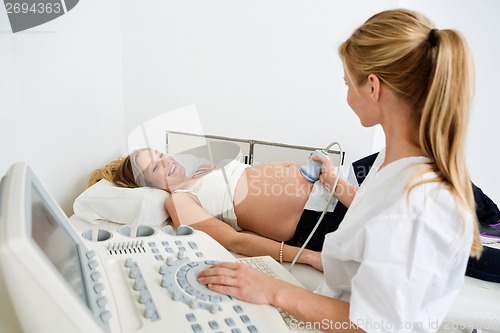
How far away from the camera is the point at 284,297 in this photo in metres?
0.87

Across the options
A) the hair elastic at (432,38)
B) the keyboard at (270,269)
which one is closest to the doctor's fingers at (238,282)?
the keyboard at (270,269)

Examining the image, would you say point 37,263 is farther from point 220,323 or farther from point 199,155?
point 199,155

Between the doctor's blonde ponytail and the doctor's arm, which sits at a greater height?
the doctor's blonde ponytail

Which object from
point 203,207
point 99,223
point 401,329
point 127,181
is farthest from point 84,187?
point 401,329

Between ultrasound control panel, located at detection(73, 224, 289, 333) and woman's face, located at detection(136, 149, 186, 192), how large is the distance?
2.31 ft

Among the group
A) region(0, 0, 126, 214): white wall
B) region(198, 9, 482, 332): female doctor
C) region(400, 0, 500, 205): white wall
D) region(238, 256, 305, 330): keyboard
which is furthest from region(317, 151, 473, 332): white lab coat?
region(400, 0, 500, 205): white wall

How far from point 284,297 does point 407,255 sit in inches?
11.6

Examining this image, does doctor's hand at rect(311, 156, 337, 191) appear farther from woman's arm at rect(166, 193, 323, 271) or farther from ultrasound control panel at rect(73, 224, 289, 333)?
ultrasound control panel at rect(73, 224, 289, 333)

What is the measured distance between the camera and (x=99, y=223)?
146 cm

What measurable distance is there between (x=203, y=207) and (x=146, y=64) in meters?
1.00

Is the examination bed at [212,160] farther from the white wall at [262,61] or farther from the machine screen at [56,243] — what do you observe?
the machine screen at [56,243]

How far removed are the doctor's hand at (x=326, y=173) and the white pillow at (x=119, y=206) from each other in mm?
668

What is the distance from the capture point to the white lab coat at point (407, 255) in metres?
0.72

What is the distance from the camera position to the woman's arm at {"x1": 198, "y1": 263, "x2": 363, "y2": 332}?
85 centimetres
